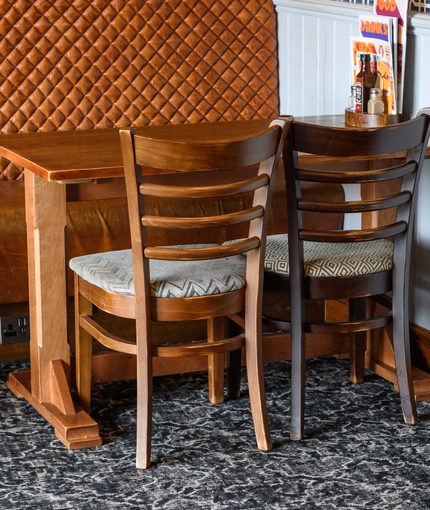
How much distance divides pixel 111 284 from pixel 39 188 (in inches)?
15.2

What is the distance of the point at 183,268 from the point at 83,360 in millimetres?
501

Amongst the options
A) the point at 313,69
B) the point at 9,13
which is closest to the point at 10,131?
the point at 9,13

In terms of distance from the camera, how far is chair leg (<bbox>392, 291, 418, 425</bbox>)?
279 centimetres

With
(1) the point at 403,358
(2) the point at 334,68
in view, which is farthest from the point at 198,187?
(2) the point at 334,68

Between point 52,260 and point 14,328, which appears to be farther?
point 14,328

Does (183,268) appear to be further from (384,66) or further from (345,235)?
(384,66)

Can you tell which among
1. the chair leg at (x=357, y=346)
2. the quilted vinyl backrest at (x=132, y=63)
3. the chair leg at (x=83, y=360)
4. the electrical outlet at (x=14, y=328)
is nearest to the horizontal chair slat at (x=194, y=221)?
the chair leg at (x=83, y=360)

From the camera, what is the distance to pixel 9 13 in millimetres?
3674

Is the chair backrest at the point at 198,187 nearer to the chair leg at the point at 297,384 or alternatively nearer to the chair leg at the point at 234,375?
the chair leg at the point at 297,384

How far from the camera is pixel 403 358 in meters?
2.83

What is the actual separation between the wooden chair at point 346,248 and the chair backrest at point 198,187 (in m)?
0.13

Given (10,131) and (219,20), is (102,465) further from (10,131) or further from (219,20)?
(219,20)

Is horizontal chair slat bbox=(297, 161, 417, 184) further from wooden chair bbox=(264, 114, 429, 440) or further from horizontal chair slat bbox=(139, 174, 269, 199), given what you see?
horizontal chair slat bbox=(139, 174, 269, 199)

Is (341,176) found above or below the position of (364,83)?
below
